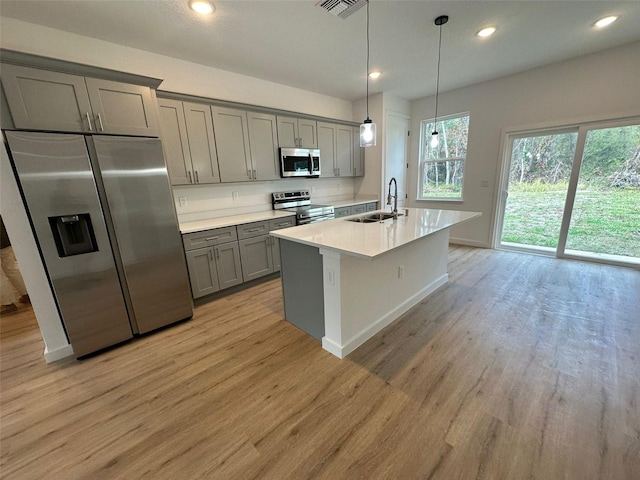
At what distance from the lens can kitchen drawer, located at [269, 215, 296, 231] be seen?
3458 mm

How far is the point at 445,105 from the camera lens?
468cm

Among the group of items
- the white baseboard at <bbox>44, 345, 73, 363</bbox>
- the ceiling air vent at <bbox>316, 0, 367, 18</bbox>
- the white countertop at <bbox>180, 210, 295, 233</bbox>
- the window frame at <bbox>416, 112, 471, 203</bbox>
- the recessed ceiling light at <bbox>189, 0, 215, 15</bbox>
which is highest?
the recessed ceiling light at <bbox>189, 0, 215, 15</bbox>

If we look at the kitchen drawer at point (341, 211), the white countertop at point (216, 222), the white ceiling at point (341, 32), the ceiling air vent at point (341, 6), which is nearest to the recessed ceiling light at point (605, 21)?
the white ceiling at point (341, 32)

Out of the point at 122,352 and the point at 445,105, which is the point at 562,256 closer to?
the point at 445,105

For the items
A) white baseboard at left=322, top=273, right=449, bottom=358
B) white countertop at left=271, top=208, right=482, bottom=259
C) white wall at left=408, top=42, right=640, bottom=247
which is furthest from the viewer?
white wall at left=408, top=42, right=640, bottom=247

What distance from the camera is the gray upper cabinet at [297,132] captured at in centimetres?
376

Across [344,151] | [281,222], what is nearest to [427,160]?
[344,151]

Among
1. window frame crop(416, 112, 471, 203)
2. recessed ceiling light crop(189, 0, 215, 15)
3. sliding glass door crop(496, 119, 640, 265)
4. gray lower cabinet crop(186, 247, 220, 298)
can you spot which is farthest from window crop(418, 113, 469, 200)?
gray lower cabinet crop(186, 247, 220, 298)

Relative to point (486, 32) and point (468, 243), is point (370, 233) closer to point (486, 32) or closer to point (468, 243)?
point (486, 32)

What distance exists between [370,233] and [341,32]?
2069mm

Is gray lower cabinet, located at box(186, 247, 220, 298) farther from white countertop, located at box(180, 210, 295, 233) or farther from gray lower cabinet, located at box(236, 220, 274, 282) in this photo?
gray lower cabinet, located at box(236, 220, 274, 282)

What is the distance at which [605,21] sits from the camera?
2588mm

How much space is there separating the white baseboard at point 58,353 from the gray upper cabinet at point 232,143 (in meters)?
2.22

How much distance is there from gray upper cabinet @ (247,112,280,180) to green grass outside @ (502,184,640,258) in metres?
3.97
